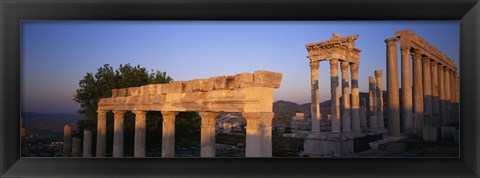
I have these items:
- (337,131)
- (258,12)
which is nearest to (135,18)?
(258,12)

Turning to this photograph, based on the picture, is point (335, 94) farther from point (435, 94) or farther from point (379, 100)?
point (379, 100)

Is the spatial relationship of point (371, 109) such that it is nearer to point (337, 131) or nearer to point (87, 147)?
point (337, 131)

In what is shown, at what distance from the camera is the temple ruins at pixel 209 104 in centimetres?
779

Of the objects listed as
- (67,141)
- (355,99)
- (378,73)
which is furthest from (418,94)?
(67,141)

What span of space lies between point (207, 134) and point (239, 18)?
351 cm

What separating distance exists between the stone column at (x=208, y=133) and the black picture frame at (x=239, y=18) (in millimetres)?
1566

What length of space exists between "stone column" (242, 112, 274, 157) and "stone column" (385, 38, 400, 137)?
10.1 metres

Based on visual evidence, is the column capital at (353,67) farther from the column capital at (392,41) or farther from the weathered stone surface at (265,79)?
the weathered stone surface at (265,79)

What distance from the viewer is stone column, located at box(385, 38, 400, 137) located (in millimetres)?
15898

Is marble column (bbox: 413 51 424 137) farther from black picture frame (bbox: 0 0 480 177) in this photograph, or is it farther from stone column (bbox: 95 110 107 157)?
stone column (bbox: 95 110 107 157)

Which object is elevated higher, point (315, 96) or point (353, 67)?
point (353, 67)

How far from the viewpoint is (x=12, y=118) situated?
7.77 meters

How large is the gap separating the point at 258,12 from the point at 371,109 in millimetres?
19185

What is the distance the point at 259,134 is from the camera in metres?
7.87
